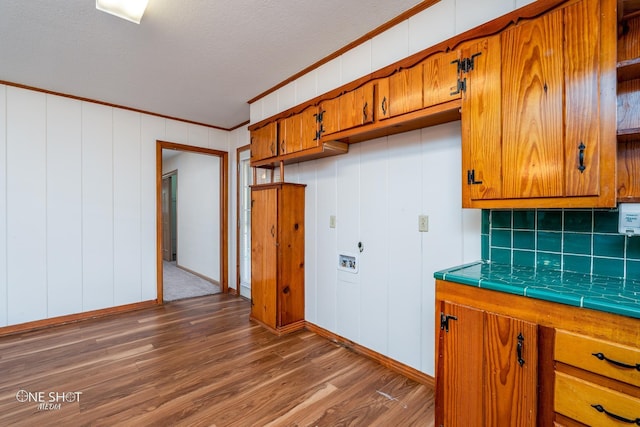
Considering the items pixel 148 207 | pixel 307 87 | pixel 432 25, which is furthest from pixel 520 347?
pixel 148 207

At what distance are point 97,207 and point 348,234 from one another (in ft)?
10.1

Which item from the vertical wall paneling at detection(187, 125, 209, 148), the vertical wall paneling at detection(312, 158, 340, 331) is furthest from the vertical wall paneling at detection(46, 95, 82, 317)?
the vertical wall paneling at detection(312, 158, 340, 331)

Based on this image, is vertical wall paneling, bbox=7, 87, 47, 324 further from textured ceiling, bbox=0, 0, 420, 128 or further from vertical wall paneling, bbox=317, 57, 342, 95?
vertical wall paneling, bbox=317, 57, 342, 95

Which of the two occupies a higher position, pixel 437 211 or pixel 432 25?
pixel 432 25

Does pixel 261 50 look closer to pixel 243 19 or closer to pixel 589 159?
pixel 243 19

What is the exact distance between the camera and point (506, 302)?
51.1 inches

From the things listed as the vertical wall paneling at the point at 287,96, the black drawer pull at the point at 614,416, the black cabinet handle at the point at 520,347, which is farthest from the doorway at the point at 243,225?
the black drawer pull at the point at 614,416

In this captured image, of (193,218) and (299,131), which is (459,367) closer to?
(299,131)

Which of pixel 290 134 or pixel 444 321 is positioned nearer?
pixel 444 321

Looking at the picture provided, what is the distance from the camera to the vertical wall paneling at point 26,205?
3059 mm

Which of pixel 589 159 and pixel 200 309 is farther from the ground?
pixel 589 159

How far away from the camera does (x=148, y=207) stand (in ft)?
12.8

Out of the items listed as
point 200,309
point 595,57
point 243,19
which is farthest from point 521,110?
point 200,309

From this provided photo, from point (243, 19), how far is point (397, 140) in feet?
4.57
